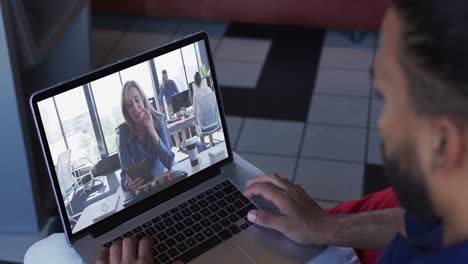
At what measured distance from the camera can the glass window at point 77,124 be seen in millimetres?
1079

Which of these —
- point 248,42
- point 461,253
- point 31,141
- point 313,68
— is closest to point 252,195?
point 461,253

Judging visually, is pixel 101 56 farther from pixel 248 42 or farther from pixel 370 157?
pixel 370 157

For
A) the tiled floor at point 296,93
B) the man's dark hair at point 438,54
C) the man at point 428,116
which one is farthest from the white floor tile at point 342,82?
the man's dark hair at point 438,54

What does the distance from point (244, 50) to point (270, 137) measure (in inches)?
30.0

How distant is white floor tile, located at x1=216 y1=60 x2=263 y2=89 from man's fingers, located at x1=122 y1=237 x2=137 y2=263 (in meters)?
1.86

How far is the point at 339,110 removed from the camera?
2.72 m

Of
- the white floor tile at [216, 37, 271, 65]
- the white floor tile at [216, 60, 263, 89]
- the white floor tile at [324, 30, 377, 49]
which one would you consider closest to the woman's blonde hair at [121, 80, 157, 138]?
the white floor tile at [216, 60, 263, 89]

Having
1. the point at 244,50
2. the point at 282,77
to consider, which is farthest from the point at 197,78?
the point at 244,50

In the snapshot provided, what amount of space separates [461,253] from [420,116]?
16 cm

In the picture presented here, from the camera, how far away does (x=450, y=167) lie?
657 millimetres

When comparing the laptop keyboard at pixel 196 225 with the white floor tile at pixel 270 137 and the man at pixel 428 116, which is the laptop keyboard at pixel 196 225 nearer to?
the man at pixel 428 116

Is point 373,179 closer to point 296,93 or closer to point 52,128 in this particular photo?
point 296,93

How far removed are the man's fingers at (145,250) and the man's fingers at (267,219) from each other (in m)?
0.19

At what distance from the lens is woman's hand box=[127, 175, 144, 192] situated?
3.81 ft
